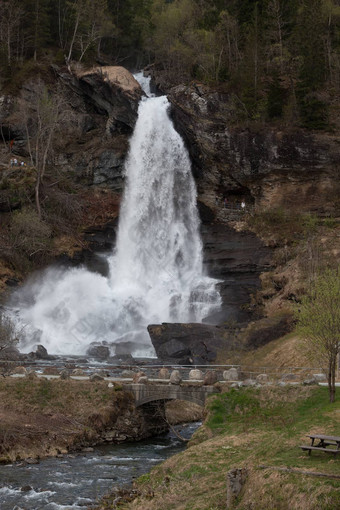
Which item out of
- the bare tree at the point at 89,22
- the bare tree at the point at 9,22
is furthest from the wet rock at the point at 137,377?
the bare tree at the point at 89,22

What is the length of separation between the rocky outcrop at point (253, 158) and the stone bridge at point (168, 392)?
32.1 m

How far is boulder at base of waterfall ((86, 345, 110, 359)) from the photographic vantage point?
39.2m

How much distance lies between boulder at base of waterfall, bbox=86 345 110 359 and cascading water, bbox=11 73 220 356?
1.45 m

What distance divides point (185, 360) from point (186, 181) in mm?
23508

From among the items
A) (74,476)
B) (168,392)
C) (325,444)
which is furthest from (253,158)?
(325,444)

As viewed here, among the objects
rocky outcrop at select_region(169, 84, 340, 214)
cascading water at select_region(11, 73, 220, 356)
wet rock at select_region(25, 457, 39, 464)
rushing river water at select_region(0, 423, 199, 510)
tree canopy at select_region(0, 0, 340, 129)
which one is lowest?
rushing river water at select_region(0, 423, 199, 510)

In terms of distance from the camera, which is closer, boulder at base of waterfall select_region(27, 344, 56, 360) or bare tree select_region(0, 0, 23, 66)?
boulder at base of waterfall select_region(27, 344, 56, 360)

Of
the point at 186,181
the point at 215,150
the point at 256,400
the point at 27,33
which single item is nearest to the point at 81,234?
the point at 186,181

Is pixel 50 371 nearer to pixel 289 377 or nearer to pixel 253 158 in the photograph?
pixel 289 377

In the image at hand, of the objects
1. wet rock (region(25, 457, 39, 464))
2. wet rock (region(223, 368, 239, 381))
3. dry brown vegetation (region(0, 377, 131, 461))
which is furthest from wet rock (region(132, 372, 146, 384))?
wet rock (region(25, 457, 39, 464))

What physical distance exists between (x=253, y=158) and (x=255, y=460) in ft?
139

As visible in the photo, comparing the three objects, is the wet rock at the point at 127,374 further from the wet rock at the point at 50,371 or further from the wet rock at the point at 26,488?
the wet rock at the point at 26,488

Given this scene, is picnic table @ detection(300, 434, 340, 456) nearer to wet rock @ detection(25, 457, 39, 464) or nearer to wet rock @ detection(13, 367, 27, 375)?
wet rock @ detection(25, 457, 39, 464)

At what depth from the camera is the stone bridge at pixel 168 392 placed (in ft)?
81.6
